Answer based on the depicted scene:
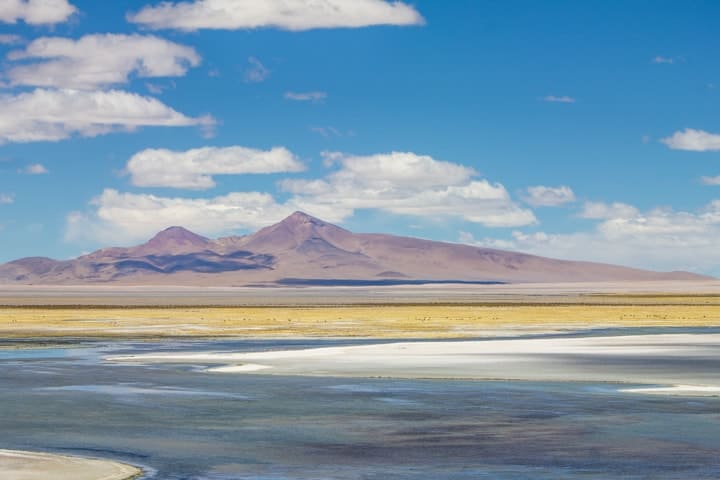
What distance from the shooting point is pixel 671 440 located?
2208 cm

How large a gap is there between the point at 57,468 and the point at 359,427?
7086mm

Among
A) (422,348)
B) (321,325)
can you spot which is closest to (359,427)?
(422,348)

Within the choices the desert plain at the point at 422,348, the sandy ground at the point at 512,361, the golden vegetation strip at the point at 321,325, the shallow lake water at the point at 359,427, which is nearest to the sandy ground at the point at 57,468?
the desert plain at the point at 422,348

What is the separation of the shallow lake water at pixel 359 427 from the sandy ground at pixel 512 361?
2.15 metres

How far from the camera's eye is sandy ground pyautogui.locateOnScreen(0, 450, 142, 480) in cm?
1797

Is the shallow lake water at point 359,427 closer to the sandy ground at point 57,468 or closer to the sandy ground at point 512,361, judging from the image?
the sandy ground at point 57,468

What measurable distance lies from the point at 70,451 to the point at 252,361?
21.9 metres

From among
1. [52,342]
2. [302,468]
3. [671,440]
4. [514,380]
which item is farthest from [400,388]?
[52,342]

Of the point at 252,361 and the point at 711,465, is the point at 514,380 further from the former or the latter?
the point at 711,465

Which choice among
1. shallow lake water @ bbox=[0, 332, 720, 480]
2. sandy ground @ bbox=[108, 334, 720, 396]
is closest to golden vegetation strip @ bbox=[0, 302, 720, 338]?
sandy ground @ bbox=[108, 334, 720, 396]

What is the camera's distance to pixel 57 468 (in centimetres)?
1869

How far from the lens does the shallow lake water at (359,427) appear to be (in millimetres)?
19281

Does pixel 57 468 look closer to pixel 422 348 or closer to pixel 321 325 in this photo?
pixel 422 348

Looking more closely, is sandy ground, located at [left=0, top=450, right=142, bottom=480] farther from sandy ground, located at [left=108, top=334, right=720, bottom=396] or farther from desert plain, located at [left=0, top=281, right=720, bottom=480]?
sandy ground, located at [left=108, top=334, right=720, bottom=396]
